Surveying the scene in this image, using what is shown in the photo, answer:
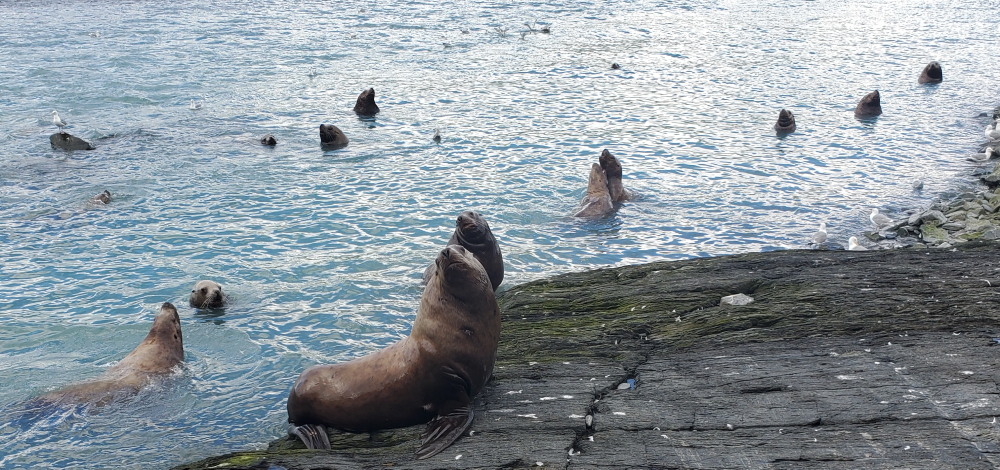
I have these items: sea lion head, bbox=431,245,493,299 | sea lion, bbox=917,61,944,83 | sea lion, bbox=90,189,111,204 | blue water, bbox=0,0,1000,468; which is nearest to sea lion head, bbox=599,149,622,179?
blue water, bbox=0,0,1000,468

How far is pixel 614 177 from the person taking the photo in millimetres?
14242

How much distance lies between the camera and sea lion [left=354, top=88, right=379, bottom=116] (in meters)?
19.6

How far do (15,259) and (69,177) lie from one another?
145 inches

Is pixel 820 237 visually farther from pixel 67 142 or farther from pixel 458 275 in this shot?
pixel 67 142

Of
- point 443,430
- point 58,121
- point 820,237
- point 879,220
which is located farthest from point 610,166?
point 58,121

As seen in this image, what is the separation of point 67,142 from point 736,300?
1345cm

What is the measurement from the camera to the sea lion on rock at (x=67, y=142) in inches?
657

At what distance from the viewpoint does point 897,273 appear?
27.7 ft

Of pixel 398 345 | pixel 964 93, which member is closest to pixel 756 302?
pixel 398 345

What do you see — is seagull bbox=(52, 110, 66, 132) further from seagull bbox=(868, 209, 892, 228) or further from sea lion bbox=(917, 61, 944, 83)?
sea lion bbox=(917, 61, 944, 83)

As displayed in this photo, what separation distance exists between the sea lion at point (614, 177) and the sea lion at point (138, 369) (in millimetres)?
7146

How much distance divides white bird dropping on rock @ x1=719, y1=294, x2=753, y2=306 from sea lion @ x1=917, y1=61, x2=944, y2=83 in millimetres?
17899

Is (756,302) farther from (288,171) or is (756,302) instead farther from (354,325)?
(288,171)

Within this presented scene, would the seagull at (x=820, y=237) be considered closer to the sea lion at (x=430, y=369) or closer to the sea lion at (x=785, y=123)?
the sea lion at (x=785, y=123)
